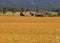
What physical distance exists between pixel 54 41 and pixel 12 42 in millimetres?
2436

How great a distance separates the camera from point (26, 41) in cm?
1336

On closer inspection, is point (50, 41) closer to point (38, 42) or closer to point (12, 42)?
point (38, 42)

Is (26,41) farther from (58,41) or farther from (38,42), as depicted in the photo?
(58,41)

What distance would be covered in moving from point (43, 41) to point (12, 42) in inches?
73.0

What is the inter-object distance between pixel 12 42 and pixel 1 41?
73 cm

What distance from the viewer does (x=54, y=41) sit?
44.2ft

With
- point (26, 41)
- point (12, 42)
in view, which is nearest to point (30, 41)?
point (26, 41)

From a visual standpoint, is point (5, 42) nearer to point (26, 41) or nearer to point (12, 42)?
point (12, 42)

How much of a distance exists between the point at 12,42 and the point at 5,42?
0.39 m

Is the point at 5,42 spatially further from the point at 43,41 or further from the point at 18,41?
the point at 43,41

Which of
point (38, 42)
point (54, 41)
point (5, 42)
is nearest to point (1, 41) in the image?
point (5, 42)

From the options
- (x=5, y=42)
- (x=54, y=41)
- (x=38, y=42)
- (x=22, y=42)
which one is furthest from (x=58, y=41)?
(x=5, y=42)

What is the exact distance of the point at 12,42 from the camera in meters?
12.9

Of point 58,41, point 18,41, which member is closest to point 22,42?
point 18,41
